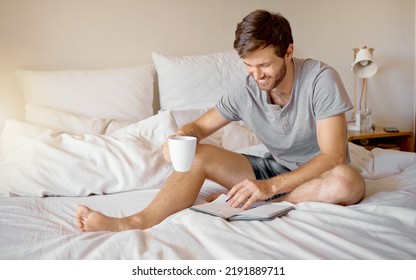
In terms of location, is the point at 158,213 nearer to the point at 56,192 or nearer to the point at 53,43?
the point at 56,192

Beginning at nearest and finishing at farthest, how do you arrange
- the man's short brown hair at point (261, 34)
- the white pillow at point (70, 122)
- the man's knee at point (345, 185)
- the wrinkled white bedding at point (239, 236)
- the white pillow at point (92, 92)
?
1. the wrinkled white bedding at point (239, 236)
2. the man's knee at point (345, 185)
3. the man's short brown hair at point (261, 34)
4. the white pillow at point (70, 122)
5. the white pillow at point (92, 92)

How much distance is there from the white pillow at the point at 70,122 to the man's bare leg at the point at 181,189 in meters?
0.56

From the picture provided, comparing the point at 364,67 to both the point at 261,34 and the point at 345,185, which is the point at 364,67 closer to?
the point at 261,34

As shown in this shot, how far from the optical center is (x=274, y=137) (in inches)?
60.8

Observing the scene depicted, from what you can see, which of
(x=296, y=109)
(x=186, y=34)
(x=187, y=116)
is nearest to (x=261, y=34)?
(x=296, y=109)

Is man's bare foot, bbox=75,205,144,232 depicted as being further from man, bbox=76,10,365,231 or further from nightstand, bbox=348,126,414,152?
nightstand, bbox=348,126,414,152

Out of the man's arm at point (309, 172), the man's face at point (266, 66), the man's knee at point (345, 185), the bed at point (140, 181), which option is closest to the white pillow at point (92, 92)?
the bed at point (140, 181)

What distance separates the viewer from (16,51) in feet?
6.88

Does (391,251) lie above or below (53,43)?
below

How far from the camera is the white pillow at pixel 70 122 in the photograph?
6.16 ft

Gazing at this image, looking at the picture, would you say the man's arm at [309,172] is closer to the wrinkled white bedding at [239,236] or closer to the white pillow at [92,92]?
the wrinkled white bedding at [239,236]

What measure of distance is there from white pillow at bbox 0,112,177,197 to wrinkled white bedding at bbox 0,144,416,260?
0.16 meters

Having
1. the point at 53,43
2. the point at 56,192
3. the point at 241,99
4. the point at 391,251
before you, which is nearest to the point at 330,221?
the point at 391,251
